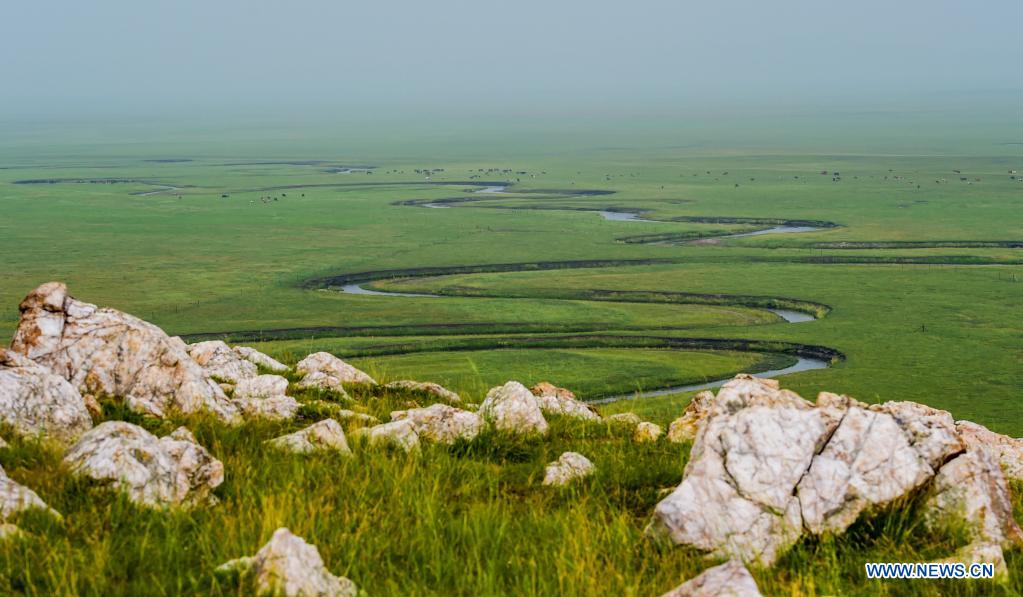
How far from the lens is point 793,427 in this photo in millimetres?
6219

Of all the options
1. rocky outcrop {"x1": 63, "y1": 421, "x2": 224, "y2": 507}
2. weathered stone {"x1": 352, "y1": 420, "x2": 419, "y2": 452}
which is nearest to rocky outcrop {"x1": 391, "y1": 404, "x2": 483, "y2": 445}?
weathered stone {"x1": 352, "y1": 420, "x2": 419, "y2": 452}

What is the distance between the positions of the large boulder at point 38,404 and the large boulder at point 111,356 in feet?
2.91

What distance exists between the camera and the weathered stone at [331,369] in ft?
37.7

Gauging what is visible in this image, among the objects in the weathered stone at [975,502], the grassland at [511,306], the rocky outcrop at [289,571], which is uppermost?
the rocky outcrop at [289,571]

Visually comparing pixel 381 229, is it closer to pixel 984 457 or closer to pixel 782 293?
pixel 782 293

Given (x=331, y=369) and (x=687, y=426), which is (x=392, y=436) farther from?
(x=331, y=369)

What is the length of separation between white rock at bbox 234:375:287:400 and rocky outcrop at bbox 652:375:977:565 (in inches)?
180

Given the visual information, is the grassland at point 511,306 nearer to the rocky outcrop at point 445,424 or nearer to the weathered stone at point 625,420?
the rocky outcrop at point 445,424

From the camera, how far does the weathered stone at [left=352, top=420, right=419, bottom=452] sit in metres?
7.46

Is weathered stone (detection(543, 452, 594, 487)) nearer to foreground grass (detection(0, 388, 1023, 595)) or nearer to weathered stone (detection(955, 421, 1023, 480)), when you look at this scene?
foreground grass (detection(0, 388, 1023, 595))

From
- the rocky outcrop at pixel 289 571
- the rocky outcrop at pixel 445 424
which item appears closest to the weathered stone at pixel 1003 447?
the rocky outcrop at pixel 445 424

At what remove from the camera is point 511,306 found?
50625 mm

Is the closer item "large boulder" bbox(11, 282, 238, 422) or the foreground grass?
the foreground grass

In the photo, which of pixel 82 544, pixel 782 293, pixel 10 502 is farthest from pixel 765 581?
pixel 782 293
